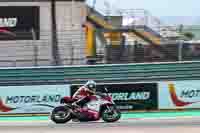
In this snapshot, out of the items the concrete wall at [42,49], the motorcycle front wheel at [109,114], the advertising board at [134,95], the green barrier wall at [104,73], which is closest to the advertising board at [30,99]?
the advertising board at [134,95]

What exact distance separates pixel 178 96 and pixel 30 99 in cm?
546

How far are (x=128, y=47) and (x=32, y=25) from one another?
6.82m

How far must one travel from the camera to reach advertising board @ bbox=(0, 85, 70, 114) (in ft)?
81.0

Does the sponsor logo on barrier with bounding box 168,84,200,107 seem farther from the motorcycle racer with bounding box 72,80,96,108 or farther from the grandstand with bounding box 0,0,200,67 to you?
the motorcycle racer with bounding box 72,80,96,108

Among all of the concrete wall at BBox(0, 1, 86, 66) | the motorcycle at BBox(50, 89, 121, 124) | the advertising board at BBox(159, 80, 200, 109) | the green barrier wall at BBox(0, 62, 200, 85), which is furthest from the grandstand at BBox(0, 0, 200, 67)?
the motorcycle at BBox(50, 89, 121, 124)

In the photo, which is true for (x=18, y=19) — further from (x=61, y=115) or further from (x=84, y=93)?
(x=61, y=115)

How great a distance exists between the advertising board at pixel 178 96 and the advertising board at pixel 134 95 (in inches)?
10.7

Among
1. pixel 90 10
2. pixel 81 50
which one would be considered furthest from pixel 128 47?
pixel 90 10

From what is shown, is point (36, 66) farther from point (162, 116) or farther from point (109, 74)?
point (162, 116)

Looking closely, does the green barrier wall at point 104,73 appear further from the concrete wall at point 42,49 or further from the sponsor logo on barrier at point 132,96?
the concrete wall at point 42,49

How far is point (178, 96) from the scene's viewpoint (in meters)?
24.7

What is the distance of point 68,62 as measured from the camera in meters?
28.4

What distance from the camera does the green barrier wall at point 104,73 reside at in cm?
2578

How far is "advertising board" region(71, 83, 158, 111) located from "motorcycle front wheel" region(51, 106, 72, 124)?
4506 mm
